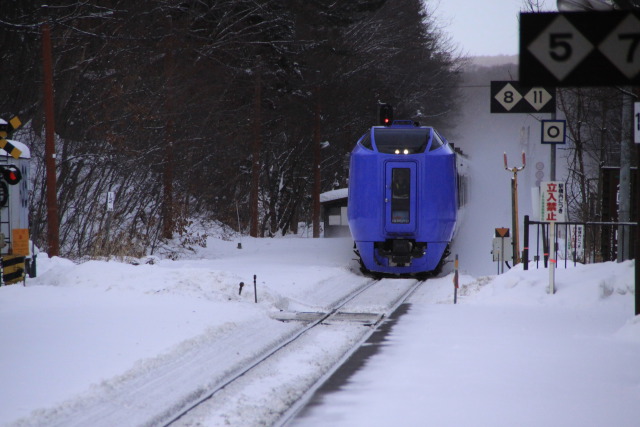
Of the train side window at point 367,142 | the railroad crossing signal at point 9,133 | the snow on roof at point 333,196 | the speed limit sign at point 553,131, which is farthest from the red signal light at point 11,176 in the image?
the snow on roof at point 333,196

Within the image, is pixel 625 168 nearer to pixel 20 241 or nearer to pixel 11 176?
pixel 20 241

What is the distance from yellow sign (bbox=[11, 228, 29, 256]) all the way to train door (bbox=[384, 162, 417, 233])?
7.86 m

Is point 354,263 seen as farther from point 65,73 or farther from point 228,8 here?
point 228,8

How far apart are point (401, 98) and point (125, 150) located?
98.9 ft

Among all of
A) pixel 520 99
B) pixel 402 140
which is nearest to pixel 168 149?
pixel 402 140

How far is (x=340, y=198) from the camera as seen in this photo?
122 feet

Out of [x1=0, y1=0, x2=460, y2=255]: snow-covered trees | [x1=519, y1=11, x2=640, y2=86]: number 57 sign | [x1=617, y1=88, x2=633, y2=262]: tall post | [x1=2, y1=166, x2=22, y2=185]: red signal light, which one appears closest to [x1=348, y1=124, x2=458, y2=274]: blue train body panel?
[x1=617, y1=88, x2=633, y2=262]: tall post

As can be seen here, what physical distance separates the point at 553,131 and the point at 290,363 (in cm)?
786

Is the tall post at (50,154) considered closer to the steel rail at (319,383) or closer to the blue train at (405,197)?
the blue train at (405,197)

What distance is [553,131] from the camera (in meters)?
14.9

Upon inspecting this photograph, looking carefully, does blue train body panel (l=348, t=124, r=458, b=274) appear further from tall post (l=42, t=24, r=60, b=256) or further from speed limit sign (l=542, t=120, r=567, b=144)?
tall post (l=42, t=24, r=60, b=256)

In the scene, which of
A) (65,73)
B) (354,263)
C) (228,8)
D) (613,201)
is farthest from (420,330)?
(228,8)

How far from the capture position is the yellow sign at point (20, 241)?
17.1 metres

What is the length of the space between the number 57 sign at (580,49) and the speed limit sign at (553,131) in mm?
10627
